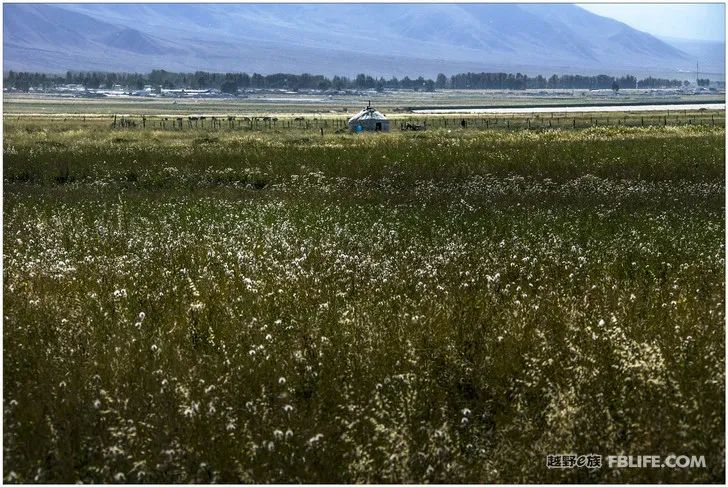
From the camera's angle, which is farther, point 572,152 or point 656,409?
point 572,152

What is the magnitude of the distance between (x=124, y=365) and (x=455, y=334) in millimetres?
3332

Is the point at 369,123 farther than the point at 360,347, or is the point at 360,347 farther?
the point at 369,123

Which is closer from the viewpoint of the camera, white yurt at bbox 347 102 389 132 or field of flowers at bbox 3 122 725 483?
field of flowers at bbox 3 122 725 483

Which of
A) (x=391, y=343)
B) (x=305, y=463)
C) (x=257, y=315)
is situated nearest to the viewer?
(x=305, y=463)

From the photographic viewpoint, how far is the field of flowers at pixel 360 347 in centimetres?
695

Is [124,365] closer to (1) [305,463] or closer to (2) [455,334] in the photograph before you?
(1) [305,463]

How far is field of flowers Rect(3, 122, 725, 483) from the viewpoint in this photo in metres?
6.95

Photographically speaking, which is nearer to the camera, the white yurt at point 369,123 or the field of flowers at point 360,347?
the field of flowers at point 360,347

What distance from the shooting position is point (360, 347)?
8789 millimetres

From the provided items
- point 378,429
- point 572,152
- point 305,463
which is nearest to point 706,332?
point 378,429

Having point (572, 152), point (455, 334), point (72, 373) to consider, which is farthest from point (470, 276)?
point (572, 152)

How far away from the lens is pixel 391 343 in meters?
8.88

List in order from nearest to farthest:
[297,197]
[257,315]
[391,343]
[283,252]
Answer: [391,343], [257,315], [283,252], [297,197]

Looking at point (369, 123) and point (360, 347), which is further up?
point (360, 347)
